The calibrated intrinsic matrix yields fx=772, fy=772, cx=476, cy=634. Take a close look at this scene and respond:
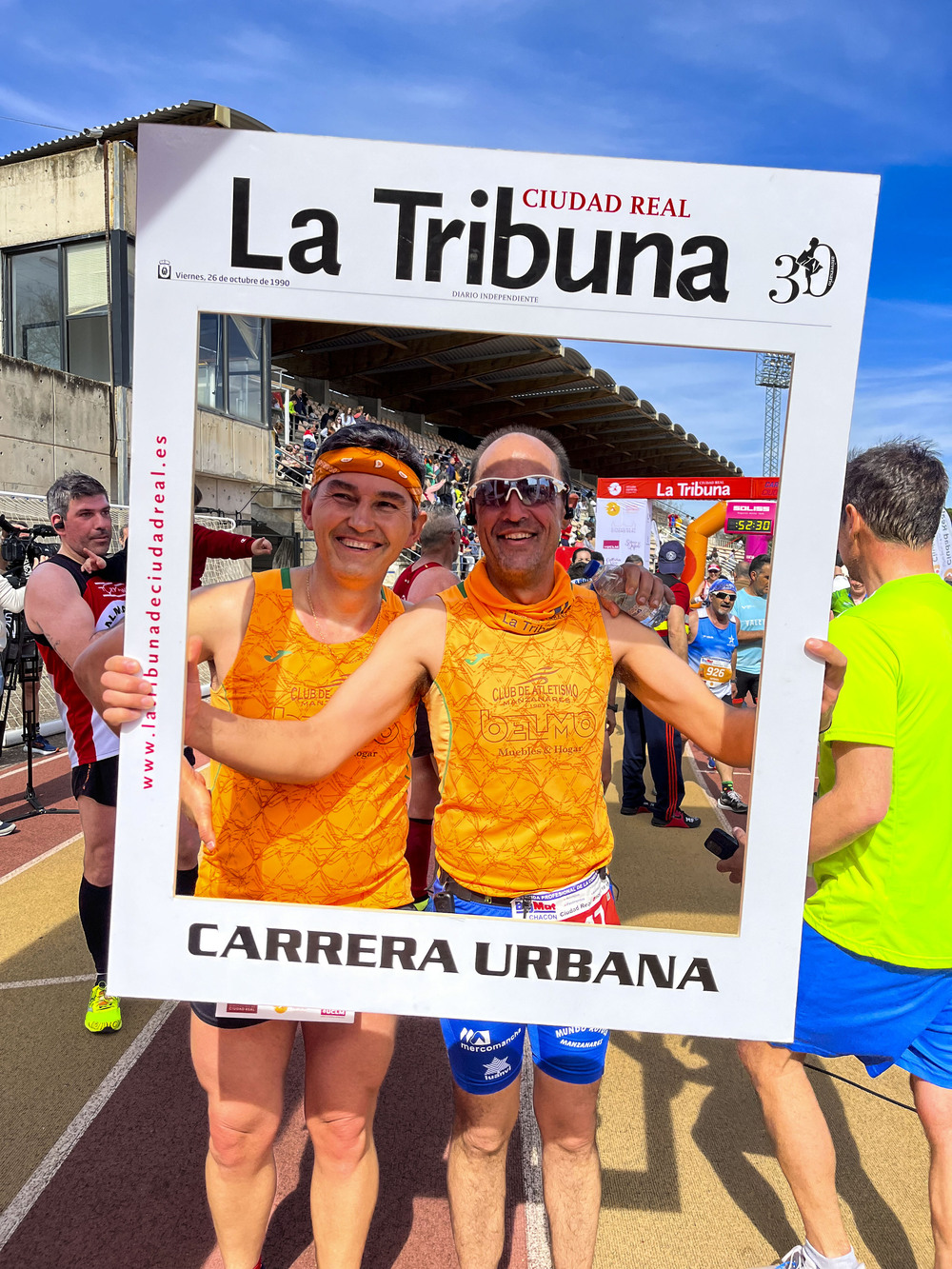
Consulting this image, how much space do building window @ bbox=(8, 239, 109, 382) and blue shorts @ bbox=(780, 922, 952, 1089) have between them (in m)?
13.8

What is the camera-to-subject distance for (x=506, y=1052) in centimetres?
170

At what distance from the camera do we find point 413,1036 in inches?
127

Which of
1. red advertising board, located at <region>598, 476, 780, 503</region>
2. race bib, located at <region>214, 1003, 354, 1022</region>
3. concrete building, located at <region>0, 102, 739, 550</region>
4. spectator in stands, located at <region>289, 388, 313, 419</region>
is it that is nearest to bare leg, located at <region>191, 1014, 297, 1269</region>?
race bib, located at <region>214, 1003, 354, 1022</region>

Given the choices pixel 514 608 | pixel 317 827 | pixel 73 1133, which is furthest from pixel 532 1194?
pixel 514 608

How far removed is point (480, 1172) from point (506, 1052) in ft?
1.03

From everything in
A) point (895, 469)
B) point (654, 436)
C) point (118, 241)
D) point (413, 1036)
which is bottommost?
point (413, 1036)

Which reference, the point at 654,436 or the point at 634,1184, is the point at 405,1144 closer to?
the point at 634,1184

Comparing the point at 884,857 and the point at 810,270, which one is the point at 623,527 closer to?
the point at 884,857

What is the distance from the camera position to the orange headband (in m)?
1.65

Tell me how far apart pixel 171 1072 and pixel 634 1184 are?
5.55 ft

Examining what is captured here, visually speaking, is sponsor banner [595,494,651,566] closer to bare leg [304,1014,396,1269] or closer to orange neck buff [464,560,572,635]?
orange neck buff [464,560,572,635]

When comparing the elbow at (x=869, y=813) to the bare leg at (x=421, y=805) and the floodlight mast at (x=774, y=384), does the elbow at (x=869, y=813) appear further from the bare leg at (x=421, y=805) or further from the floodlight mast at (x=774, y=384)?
the bare leg at (x=421, y=805)

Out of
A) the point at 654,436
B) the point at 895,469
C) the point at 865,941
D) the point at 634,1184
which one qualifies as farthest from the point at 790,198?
the point at 654,436

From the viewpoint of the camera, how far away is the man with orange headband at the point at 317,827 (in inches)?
63.0
